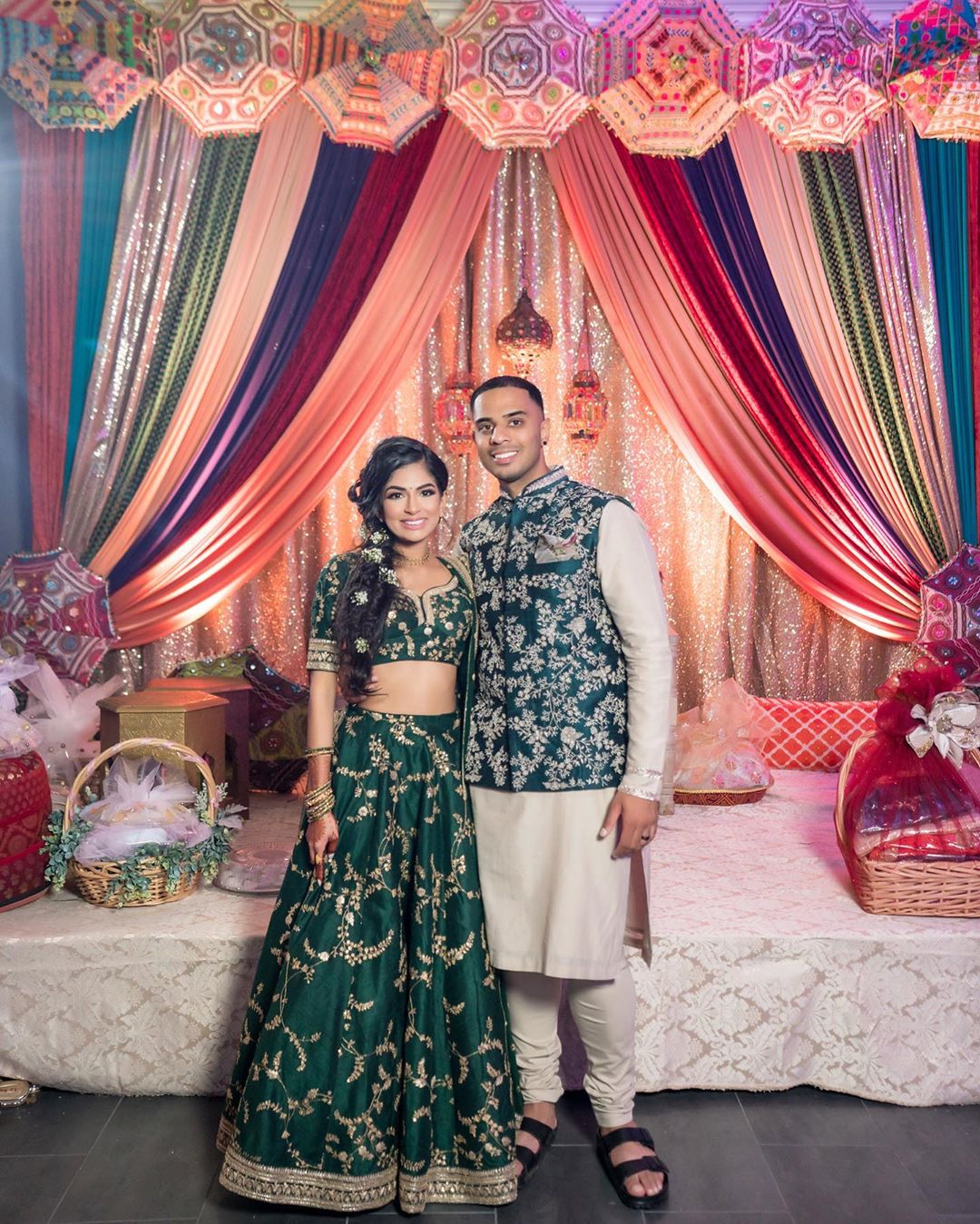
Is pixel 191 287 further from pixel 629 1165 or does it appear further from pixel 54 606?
pixel 629 1165

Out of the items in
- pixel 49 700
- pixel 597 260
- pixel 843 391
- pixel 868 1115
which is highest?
pixel 597 260

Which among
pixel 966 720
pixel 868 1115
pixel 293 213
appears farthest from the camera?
pixel 293 213

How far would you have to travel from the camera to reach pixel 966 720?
2.51 meters

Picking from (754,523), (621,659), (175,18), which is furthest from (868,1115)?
(175,18)

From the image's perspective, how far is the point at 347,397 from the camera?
3.70 meters

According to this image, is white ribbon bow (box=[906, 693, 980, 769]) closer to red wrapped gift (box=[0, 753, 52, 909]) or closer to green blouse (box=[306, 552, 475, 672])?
green blouse (box=[306, 552, 475, 672])

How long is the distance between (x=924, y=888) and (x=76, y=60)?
357cm

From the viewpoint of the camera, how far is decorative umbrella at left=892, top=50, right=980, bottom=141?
3.45 m

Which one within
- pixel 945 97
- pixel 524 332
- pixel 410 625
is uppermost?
pixel 945 97

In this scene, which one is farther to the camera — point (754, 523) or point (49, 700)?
point (754, 523)

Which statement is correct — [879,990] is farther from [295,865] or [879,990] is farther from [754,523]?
[754,523]

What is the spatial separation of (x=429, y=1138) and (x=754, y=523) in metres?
2.51

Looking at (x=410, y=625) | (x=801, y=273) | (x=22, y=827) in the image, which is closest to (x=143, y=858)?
(x=22, y=827)

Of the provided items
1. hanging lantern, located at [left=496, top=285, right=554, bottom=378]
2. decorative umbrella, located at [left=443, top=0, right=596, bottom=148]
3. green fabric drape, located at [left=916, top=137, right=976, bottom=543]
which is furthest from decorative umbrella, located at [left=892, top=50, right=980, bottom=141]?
hanging lantern, located at [left=496, top=285, right=554, bottom=378]
